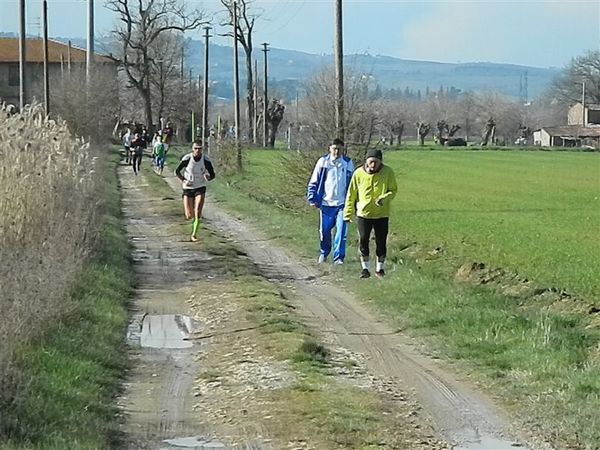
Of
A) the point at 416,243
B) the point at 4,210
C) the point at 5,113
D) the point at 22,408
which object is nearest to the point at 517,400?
the point at 22,408

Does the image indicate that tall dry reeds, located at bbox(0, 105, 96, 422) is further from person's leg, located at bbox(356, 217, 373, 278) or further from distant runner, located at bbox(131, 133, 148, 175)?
distant runner, located at bbox(131, 133, 148, 175)

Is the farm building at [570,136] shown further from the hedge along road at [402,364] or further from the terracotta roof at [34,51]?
the hedge along road at [402,364]

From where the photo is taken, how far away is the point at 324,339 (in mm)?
12820

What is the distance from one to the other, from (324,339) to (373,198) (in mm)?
4704

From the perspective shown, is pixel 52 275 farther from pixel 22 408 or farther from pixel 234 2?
pixel 234 2

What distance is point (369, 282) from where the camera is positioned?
56.4 ft

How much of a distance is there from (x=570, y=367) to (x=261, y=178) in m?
36.1

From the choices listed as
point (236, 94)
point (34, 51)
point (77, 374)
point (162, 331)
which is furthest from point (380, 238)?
point (34, 51)

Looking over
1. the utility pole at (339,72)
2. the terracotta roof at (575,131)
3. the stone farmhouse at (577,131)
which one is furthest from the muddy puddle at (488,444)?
the terracotta roof at (575,131)

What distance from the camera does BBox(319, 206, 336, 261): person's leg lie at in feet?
63.6

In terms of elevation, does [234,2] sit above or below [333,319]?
above

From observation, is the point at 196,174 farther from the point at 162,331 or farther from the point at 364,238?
the point at 162,331

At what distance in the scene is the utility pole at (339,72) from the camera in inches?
1107

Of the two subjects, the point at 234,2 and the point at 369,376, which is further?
the point at 234,2
